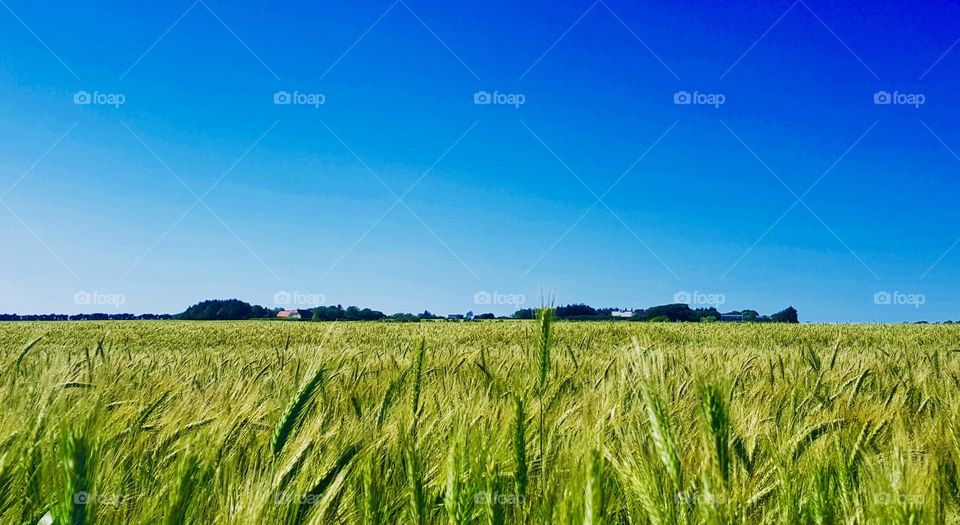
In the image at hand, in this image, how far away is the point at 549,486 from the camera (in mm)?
1585

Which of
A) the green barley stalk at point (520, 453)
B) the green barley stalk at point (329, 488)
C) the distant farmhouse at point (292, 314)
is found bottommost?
the green barley stalk at point (329, 488)

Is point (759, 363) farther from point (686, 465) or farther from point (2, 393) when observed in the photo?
point (2, 393)

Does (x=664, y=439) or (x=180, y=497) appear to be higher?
(x=664, y=439)

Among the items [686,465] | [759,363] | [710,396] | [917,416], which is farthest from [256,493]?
[759,363]

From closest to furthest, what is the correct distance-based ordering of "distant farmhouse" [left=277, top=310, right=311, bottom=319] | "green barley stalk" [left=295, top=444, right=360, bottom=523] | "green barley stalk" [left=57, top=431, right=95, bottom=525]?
"green barley stalk" [left=57, top=431, right=95, bottom=525]
"green barley stalk" [left=295, top=444, right=360, bottom=523]
"distant farmhouse" [left=277, top=310, right=311, bottom=319]

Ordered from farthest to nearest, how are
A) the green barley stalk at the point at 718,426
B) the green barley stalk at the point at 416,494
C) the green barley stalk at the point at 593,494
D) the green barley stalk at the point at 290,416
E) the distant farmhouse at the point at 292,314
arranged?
1. the distant farmhouse at the point at 292,314
2. the green barley stalk at the point at 290,416
3. the green barley stalk at the point at 416,494
4. the green barley stalk at the point at 718,426
5. the green barley stalk at the point at 593,494

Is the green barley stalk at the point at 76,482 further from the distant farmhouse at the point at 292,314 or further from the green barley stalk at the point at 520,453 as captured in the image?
the distant farmhouse at the point at 292,314

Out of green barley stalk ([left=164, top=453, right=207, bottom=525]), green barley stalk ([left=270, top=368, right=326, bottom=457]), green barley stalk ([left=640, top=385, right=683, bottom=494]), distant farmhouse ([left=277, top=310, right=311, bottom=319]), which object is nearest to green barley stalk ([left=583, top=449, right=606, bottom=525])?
green barley stalk ([left=640, top=385, right=683, bottom=494])

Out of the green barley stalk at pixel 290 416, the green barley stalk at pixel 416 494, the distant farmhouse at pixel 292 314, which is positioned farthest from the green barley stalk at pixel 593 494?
the distant farmhouse at pixel 292 314

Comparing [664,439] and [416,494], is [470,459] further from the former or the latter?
[664,439]

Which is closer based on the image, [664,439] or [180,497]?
[180,497]

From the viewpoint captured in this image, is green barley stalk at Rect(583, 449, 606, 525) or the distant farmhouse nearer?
green barley stalk at Rect(583, 449, 606, 525)

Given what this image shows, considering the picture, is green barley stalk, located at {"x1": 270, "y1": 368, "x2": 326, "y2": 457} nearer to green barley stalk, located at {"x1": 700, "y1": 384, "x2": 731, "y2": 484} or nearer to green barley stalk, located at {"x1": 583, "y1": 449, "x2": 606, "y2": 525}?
green barley stalk, located at {"x1": 583, "y1": 449, "x2": 606, "y2": 525}

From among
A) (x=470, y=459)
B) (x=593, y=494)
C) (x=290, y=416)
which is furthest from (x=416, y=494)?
(x=290, y=416)
